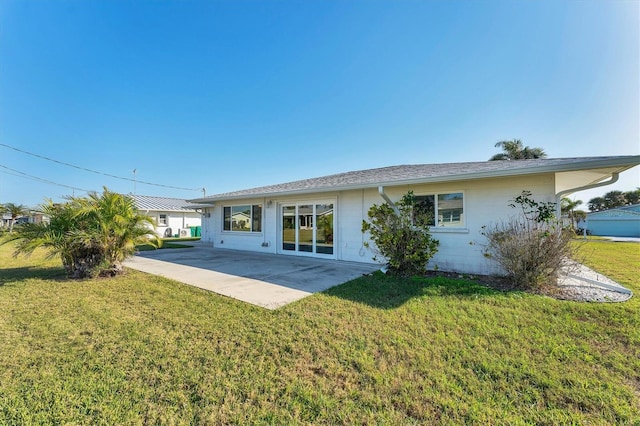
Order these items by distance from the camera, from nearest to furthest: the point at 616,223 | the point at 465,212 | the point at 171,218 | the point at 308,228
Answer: the point at 465,212
the point at 308,228
the point at 171,218
the point at 616,223

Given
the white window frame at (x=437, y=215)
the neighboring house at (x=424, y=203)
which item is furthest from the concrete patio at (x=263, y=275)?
the white window frame at (x=437, y=215)

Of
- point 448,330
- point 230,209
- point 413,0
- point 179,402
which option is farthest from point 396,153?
point 179,402

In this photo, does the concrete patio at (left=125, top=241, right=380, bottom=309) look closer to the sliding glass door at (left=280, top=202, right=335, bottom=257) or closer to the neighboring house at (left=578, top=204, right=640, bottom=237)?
the sliding glass door at (left=280, top=202, right=335, bottom=257)

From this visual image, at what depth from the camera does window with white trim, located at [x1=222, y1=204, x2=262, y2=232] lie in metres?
12.6

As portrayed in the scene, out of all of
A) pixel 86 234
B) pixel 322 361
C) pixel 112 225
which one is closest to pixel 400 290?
pixel 322 361

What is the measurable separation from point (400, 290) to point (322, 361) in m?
3.21

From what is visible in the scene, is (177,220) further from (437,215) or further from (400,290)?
(400,290)

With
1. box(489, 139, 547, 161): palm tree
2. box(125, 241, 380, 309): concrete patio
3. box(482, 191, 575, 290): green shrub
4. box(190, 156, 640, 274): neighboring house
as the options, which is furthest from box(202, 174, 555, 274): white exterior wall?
box(489, 139, 547, 161): palm tree

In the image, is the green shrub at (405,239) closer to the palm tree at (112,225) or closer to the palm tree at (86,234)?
the palm tree at (112,225)

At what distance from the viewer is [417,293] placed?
5.43m

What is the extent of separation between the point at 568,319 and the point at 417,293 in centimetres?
233

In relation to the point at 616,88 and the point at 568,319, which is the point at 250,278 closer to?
the point at 568,319

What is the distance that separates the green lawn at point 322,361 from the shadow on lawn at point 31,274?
211cm

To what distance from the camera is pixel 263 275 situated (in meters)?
7.25
